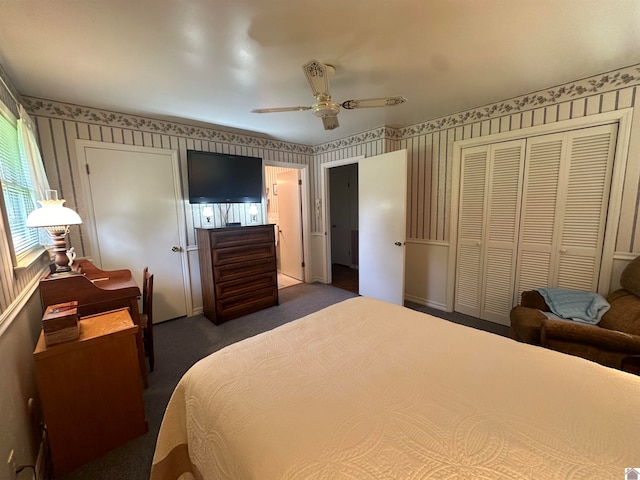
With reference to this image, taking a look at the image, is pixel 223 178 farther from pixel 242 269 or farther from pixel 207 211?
pixel 242 269

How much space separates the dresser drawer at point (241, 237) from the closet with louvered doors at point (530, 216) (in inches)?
94.7

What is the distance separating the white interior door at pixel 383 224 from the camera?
3170mm

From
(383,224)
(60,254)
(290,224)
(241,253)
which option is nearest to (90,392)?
(60,254)

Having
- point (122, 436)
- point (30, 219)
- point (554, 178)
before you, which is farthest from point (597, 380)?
point (30, 219)

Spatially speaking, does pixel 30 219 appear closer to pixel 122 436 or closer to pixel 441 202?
pixel 122 436

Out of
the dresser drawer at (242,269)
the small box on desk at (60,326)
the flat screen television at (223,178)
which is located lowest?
the dresser drawer at (242,269)

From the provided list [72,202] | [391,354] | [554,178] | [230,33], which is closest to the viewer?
[391,354]

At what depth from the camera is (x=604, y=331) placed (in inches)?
65.1

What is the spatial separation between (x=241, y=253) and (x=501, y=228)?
298 centimetres

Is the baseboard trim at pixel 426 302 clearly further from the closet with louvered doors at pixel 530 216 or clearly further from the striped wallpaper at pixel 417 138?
the striped wallpaper at pixel 417 138

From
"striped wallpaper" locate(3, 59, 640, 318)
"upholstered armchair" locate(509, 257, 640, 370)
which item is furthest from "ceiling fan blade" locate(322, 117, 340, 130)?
"upholstered armchair" locate(509, 257, 640, 370)

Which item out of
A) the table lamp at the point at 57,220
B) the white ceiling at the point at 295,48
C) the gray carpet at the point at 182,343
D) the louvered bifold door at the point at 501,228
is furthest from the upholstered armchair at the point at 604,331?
the table lamp at the point at 57,220

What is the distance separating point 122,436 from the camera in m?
1.56

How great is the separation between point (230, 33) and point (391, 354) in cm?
199
